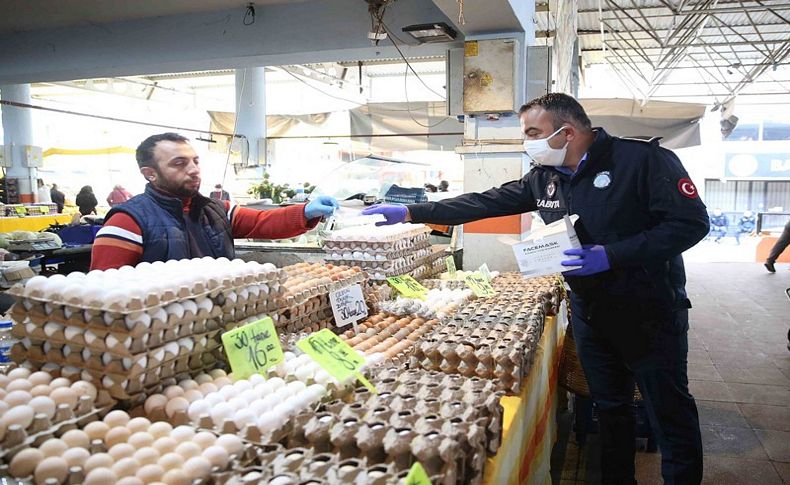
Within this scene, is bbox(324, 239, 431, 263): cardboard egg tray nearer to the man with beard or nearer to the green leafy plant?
the man with beard

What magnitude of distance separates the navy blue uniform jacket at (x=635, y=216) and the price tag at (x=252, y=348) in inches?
59.8

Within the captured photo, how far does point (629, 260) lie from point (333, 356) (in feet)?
4.57

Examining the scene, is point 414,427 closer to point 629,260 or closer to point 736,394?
point 629,260

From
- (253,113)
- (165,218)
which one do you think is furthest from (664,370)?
(253,113)

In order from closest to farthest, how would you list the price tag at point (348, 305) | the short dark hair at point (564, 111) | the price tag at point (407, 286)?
1. the short dark hair at point (564, 111)
2. the price tag at point (348, 305)
3. the price tag at point (407, 286)

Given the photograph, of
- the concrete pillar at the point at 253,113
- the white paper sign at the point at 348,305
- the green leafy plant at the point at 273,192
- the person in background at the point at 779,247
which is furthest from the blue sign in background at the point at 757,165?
the white paper sign at the point at 348,305

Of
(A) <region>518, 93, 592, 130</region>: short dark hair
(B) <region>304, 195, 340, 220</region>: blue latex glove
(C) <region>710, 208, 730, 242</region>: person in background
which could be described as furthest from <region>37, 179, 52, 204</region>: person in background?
(C) <region>710, 208, 730, 242</region>: person in background

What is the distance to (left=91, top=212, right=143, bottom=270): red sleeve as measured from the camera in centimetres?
240

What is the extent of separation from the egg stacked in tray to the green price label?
89 centimetres

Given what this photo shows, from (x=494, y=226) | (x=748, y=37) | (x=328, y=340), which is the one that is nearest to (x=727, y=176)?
(x=748, y=37)

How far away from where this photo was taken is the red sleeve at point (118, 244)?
2.40 meters

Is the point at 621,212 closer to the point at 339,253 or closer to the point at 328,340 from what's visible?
the point at 328,340

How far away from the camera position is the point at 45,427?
4.72 ft

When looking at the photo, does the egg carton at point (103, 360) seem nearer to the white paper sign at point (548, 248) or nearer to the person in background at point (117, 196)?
the white paper sign at point (548, 248)
